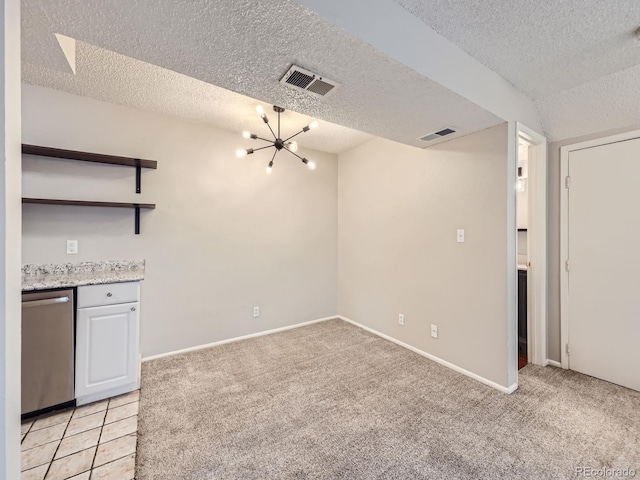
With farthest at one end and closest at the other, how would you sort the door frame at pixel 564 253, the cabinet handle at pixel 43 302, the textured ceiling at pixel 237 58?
1. the door frame at pixel 564 253
2. the cabinet handle at pixel 43 302
3. the textured ceiling at pixel 237 58

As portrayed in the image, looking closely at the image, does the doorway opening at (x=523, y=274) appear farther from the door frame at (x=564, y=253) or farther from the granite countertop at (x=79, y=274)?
the granite countertop at (x=79, y=274)

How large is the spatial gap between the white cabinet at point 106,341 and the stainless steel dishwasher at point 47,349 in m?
0.06

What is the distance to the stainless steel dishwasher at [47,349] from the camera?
180 cm

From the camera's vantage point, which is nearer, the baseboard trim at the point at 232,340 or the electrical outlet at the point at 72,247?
the electrical outlet at the point at 72,247

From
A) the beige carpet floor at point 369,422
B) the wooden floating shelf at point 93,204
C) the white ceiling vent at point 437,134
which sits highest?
the white ceiling vent at point 437,134

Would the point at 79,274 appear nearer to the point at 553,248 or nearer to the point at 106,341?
the point at 106,341

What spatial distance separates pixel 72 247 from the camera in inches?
94.7

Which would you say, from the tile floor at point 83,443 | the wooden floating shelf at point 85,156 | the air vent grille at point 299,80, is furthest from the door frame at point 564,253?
the wooden floating shelf at point 85,156

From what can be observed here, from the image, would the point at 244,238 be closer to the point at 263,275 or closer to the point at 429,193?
the point at 263,275

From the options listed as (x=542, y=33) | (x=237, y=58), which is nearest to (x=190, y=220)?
(x=237, y=58)

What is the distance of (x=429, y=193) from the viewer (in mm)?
2787

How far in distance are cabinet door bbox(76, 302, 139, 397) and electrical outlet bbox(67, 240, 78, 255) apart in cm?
74

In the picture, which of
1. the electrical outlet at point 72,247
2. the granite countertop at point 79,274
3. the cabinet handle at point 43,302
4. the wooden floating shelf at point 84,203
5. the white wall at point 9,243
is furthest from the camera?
the electrical outlet at point 72,247

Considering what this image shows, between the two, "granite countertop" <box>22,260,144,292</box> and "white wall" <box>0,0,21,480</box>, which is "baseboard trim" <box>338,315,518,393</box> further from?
"white wall" <box>0,0,21,480</box>
